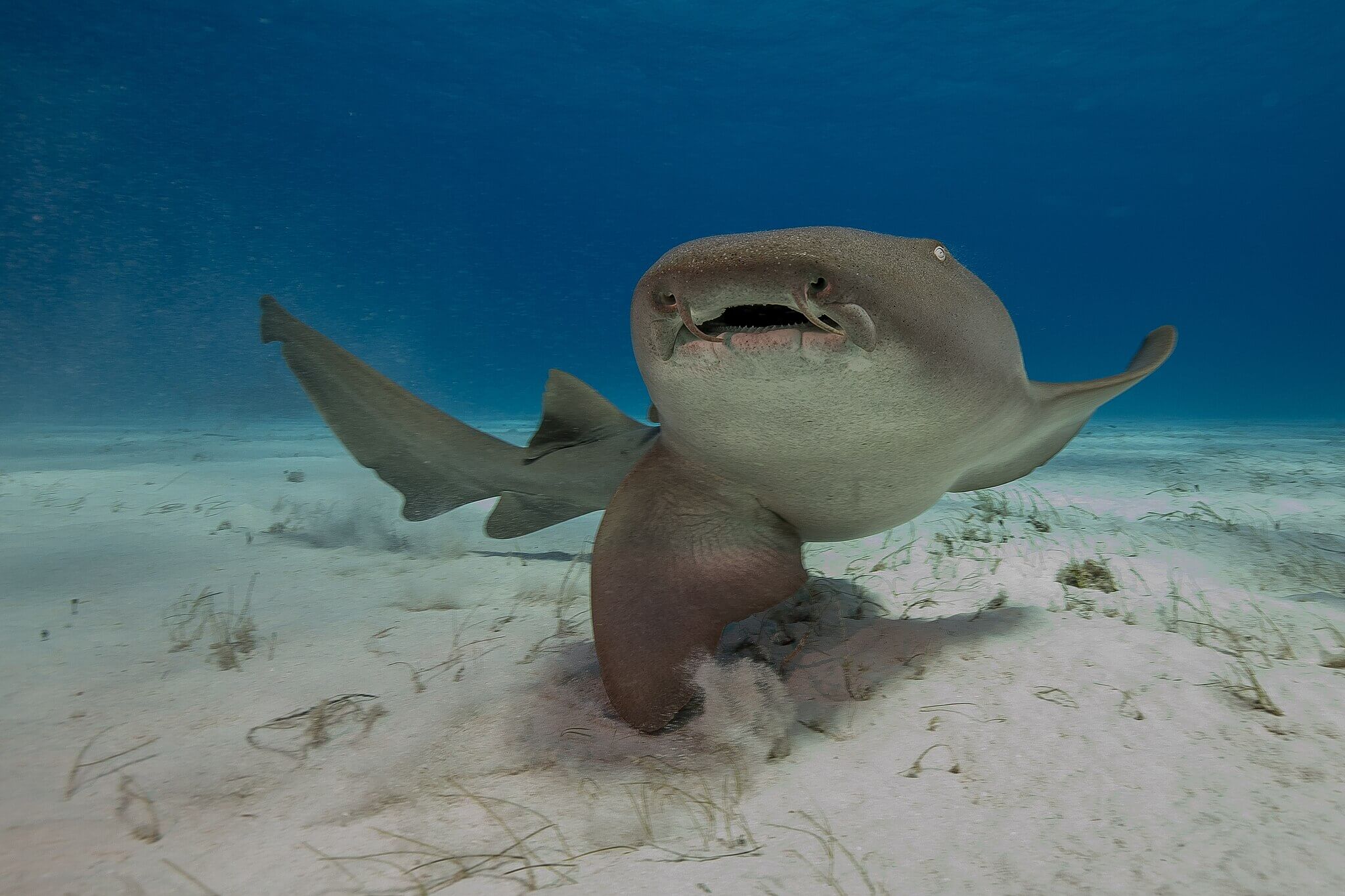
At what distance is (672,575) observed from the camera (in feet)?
7.31

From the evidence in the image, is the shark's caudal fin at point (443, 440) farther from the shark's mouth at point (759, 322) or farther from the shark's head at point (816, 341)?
the shark's mouth at point (759, 322)

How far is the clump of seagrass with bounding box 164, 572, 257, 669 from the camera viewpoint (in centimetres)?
254

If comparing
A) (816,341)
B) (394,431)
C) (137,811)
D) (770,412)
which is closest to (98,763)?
(137,811)

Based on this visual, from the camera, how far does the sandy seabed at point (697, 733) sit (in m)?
1.22

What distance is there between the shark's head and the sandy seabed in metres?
0.92

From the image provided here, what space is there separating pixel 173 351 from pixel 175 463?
5278 cm

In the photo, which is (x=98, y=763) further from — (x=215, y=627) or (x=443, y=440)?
(x=443, y=440)

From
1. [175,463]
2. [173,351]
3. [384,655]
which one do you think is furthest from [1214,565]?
[173,351]

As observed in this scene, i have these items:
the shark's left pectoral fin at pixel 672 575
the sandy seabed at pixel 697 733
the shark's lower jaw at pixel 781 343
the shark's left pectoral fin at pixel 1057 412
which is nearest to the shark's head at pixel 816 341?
the shark's lower jaw at pixel 781 343

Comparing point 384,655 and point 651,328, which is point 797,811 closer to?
point 651,328

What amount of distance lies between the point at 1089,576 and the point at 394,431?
392cm

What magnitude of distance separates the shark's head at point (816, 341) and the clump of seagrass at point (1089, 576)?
1.66 meters

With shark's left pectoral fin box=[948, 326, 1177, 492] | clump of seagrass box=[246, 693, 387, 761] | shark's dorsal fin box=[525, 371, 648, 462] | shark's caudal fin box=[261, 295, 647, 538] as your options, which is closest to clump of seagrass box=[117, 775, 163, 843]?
clump of seagrass box=[246, 693, 387, 761]

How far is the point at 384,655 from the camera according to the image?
2.56 m
